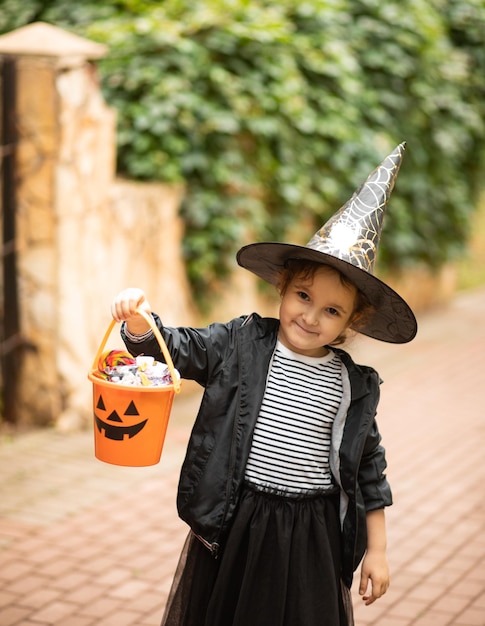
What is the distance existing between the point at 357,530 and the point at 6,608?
1.65 m

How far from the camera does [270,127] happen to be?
675cm

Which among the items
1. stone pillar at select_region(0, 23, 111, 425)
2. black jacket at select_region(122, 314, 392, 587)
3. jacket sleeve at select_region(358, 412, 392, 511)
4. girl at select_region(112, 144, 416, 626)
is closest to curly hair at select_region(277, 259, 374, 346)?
girl at select_region(112, 144, 416, 626)

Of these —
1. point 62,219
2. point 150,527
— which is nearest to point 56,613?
point 150,527

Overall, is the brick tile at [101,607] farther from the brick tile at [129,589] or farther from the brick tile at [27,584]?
the brick tile at [27,584]

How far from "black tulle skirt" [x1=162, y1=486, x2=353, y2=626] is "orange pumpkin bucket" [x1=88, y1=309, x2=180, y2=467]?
305mm

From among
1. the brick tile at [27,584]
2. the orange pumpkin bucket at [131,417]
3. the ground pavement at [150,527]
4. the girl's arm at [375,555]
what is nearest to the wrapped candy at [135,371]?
the orange pumpkin bucket at [131,417]

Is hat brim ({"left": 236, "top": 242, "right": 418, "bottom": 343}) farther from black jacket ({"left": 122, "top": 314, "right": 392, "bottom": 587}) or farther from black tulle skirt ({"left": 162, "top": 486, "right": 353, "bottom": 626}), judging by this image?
black tulle skirt ({"left": 162, "top": 486, "right": 353, "bottom": 626})

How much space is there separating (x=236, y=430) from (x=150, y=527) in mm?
2183

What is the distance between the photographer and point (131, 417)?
2383 millimetres

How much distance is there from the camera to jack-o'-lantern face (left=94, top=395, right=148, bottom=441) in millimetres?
2379

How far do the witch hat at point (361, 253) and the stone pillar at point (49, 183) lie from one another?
9.98 feet

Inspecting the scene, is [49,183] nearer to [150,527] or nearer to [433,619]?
[150,527]

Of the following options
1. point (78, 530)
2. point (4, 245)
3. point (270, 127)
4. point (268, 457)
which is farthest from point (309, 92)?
point (268, 457)

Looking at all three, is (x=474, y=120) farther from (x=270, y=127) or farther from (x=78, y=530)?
(x=78, y=530)
